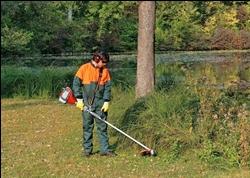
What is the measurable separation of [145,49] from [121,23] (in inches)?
29.2

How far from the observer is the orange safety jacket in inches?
367

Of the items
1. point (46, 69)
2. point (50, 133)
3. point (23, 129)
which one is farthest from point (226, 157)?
point (46, 69)

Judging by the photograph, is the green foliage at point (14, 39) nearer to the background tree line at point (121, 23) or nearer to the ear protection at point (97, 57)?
the background tree line at point (121, 23)

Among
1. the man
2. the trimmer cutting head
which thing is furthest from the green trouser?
the trimmer cutting head

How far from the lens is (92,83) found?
934 centimetres

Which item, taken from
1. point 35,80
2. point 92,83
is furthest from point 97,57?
point 35,80

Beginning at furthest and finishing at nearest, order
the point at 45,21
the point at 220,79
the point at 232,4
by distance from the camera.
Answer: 1. the point at 45,21
2. the point at 220,79
3. the point at 232,4

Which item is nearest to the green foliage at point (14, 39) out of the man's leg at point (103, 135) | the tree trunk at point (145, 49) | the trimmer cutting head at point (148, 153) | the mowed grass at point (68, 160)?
the mowed grass at point (68, 160)

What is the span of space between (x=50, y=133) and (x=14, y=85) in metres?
8.44

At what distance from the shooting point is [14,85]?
20.2 meters

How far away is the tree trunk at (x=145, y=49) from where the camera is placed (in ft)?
39.4

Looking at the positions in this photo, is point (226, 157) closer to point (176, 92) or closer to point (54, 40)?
point (176, 92)

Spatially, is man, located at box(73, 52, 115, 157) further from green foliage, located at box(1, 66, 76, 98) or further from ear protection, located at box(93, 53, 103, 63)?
green foliage, located at box(1, 66, 76, 98)

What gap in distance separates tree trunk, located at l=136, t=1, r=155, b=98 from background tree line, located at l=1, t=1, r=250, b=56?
0.18 meters
